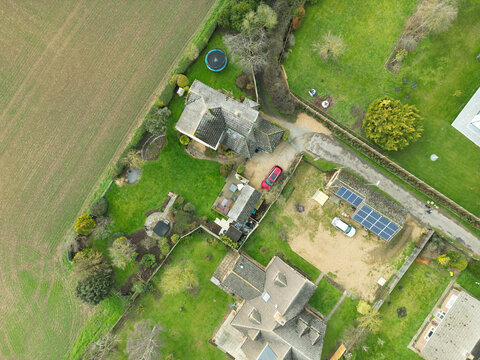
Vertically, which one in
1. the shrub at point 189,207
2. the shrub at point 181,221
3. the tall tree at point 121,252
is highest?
the shrub at point 189,207

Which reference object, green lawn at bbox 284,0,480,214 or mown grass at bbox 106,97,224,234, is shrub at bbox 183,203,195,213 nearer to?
mown grass at bbox 106,97,224,234

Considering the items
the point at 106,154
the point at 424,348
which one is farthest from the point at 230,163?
the point at 424,348

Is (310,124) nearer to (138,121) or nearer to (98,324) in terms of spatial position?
(138,121)

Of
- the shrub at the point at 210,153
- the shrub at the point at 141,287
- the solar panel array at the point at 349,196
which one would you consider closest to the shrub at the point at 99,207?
the shrub at the point at 141,287

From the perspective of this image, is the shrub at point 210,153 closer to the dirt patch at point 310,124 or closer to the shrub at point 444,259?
the dirt patch at point 310,124

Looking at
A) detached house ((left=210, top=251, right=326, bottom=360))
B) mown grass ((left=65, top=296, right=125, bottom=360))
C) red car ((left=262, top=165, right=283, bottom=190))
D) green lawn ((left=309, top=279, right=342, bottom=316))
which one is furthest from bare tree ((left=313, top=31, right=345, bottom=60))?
mown grass ((left=65, top=296, right=125, bottom=360))

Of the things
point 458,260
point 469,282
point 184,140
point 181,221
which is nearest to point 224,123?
point 184,140
